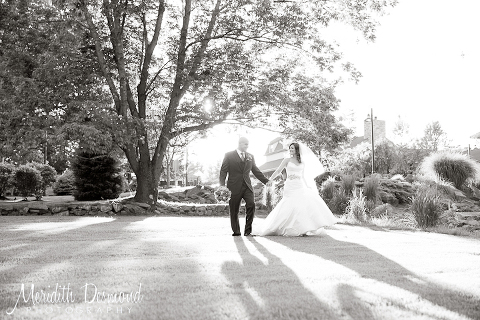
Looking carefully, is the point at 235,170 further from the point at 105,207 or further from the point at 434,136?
Result: the point at 434,136

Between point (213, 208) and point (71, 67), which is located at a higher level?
point (71, 67)

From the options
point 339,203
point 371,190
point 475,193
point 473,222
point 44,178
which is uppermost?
point 44,178

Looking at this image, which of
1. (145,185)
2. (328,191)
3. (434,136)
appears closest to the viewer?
(328,191)

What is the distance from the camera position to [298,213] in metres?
9.60

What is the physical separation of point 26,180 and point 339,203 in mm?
16930

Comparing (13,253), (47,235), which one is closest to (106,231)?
(47,235)

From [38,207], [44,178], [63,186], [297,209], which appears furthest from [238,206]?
[63,186]

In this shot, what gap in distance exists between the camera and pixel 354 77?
18219 mm

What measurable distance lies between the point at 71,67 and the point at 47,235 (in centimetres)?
912

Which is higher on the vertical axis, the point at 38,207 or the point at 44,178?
the point at 44,178

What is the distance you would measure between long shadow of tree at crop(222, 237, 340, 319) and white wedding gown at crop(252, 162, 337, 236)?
366cm

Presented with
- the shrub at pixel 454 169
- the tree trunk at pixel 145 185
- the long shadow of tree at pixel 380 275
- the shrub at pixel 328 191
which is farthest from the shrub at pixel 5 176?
the long shadow of tree at pixel 380 275

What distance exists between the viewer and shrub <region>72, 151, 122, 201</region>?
23.5m

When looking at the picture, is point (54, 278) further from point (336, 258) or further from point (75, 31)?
point (75, 31)
